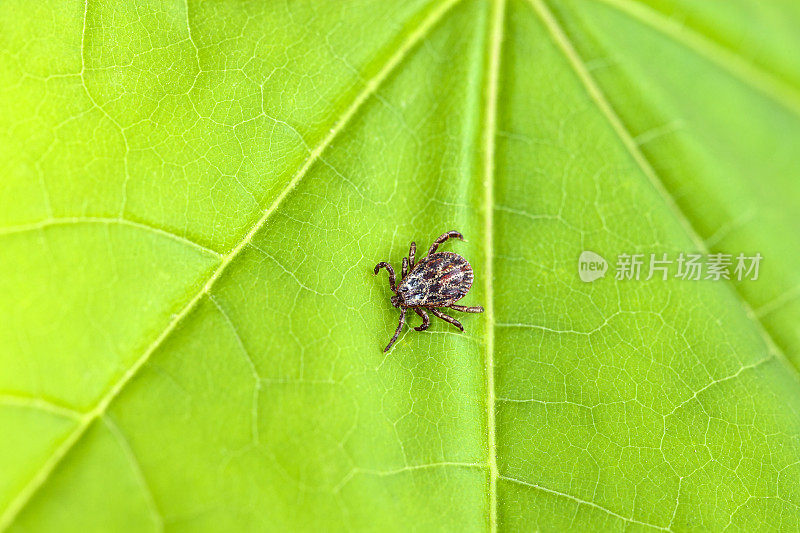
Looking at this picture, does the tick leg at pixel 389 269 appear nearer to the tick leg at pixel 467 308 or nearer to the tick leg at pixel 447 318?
the tick leg at pixel 447 318

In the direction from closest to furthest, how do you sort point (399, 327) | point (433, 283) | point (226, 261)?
1. point (226, 261)
2. point (399, 327)
3. point (433, 283)

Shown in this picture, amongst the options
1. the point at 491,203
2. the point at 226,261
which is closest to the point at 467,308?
the point at 491,203

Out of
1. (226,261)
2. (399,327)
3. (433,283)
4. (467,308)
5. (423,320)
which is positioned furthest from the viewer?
(433,283)

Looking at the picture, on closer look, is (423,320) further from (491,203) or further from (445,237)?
(491,203)

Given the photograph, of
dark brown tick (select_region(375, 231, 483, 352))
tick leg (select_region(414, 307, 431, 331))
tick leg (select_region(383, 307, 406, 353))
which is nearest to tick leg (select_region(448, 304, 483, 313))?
dark brown tick (select_region(375, 231, 483, 352))

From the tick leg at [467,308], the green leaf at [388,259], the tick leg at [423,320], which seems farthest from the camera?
the tick leg at [467,308]

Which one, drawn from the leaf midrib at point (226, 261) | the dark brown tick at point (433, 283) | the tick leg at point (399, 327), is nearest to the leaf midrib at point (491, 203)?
the dark brown tick at point (433, 283)
